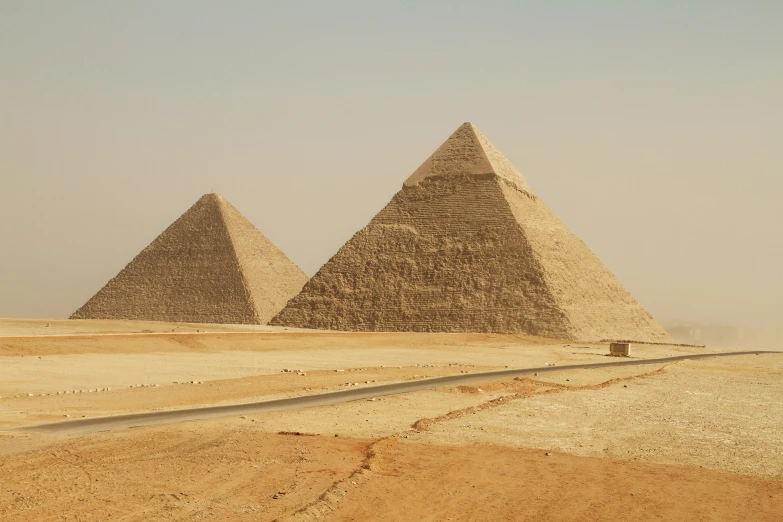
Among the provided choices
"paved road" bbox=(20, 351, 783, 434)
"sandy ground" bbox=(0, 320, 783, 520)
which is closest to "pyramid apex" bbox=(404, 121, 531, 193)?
"paved road" bbox=(20, 351, 783, 434)

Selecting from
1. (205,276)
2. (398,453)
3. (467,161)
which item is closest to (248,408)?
(398,453)

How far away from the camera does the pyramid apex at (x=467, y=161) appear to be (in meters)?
67.2

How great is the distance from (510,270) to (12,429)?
166 ft

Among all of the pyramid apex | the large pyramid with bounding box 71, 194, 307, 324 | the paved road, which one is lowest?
the paved road

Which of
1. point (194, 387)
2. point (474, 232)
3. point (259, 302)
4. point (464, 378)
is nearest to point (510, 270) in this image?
point (474, 232)

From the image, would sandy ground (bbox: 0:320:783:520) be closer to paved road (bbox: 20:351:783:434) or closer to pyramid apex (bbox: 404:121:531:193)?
paved road (bbox: 20:351:783:434)

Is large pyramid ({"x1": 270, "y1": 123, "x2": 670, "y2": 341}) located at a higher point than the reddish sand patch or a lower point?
higher

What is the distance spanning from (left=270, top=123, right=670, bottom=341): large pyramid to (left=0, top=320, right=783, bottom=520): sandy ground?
117ft

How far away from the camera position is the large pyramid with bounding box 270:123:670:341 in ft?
192

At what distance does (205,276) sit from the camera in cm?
8181

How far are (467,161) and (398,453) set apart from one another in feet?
192

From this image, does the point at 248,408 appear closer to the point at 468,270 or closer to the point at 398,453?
the point at 398,453

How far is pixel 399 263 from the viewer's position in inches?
2522

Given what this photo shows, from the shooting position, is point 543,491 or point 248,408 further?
point 248,408
